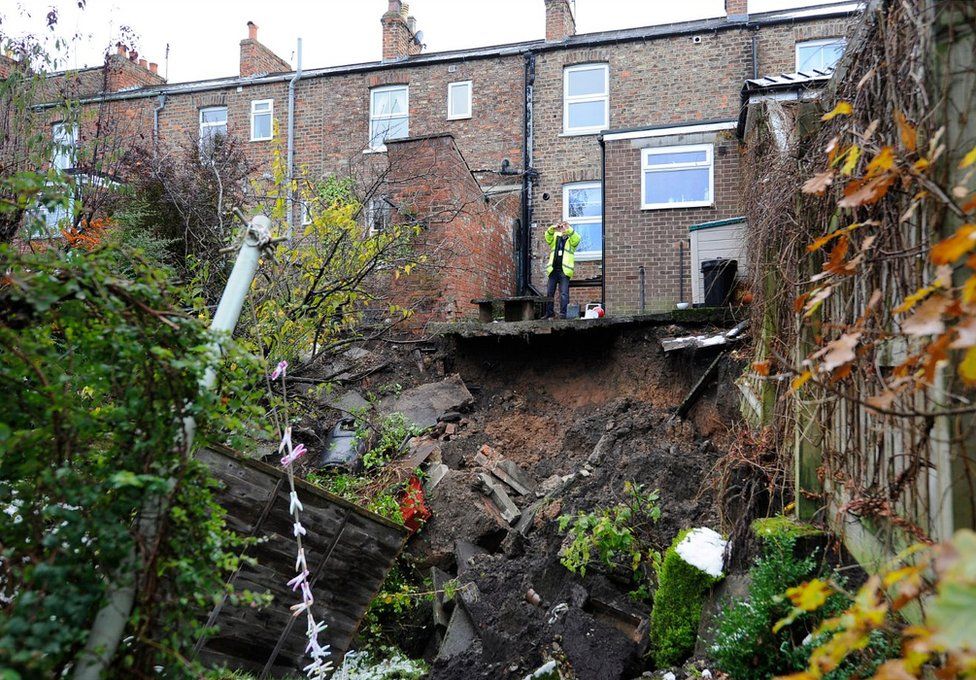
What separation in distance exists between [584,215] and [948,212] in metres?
17.1

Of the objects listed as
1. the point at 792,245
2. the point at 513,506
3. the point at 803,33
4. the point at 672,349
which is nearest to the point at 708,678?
the point at 792,245

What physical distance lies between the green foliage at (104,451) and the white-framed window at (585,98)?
18274 mm

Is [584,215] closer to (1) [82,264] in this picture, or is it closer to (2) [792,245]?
(2) [792,245]

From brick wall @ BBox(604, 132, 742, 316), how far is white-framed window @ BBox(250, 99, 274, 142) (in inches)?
470

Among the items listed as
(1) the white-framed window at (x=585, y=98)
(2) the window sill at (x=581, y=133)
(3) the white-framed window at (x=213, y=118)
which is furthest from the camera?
(3) the white-framed window at (x=213, y=118)

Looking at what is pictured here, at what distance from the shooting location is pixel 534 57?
19969 mm

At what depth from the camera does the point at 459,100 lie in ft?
68.1

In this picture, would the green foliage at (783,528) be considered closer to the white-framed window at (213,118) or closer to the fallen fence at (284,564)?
the fallen fence at (284,564)

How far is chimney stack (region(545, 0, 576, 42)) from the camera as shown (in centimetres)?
1995

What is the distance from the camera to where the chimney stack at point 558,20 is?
1995 cm

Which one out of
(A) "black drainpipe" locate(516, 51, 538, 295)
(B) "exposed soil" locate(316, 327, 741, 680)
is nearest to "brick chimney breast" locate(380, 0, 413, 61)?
(A) "black drainpipe" locate(516, 51, 538, 295)

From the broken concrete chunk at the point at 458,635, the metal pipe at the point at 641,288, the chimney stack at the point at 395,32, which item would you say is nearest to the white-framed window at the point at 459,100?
the chimney stack at the point at 395,32

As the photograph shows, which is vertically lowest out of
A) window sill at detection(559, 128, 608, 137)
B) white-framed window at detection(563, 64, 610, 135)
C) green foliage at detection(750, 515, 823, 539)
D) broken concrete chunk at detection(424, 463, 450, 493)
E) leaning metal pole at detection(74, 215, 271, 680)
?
broken concrete chunk at detection(424, 463, 450, 493)

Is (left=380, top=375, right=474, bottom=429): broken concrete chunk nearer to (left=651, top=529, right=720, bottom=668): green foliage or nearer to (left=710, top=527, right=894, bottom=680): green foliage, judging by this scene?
(left=651, top=529, right=720, bottom=668): green foliage
